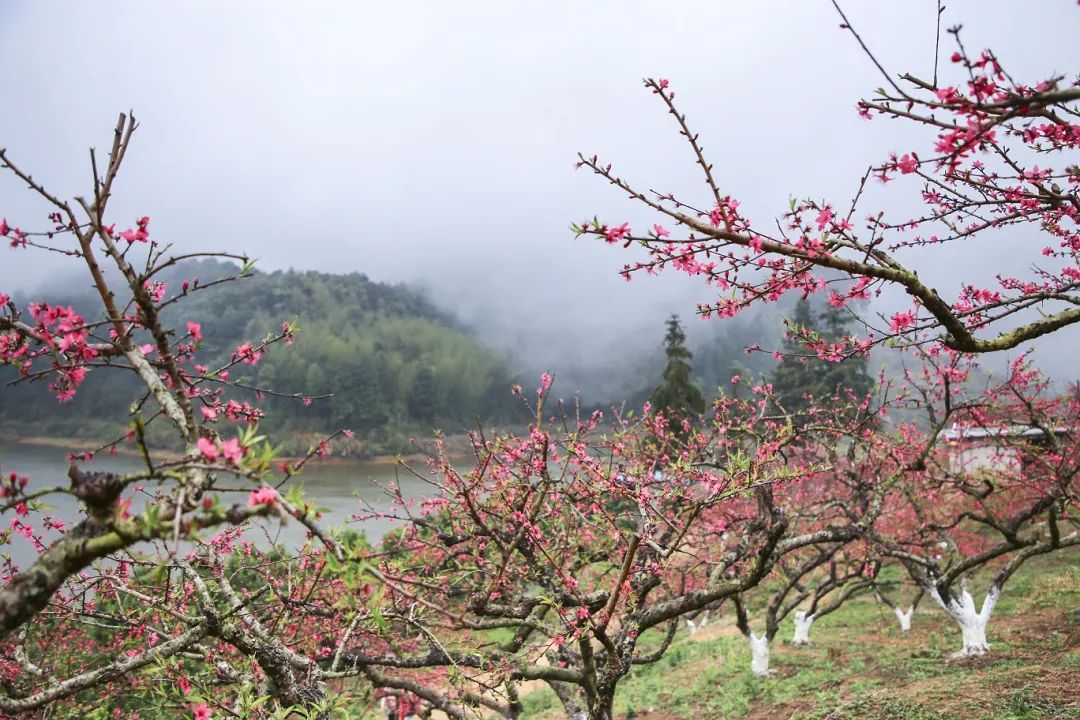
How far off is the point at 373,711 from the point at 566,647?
10.5 metres

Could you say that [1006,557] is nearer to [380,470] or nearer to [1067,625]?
[1067,625]

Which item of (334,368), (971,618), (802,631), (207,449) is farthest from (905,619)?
(334,368)

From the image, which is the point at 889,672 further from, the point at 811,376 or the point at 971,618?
the point at 811,376

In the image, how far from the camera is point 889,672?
851cm

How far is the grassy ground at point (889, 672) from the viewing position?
20.0ft

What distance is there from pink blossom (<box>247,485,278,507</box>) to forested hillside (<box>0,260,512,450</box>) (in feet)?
165

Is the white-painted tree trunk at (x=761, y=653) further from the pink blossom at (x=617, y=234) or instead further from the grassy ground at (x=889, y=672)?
the pink blossom at (x=617, y=234)

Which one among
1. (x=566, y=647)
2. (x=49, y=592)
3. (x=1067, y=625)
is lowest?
(x=1067, y=625)

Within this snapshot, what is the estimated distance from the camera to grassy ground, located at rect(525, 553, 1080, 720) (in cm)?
609

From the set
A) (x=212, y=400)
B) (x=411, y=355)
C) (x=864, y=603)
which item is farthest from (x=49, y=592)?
(x=411, y=355)

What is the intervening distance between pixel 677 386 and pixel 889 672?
17671 millimetres

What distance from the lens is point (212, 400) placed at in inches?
133

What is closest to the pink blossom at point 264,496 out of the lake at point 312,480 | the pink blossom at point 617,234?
the pink blossom at point 617,234

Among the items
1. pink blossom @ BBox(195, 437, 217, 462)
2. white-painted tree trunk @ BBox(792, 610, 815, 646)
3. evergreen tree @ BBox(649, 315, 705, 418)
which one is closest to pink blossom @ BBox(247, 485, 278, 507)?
pink blossom @ BBox(195, 437, 217, 462)
